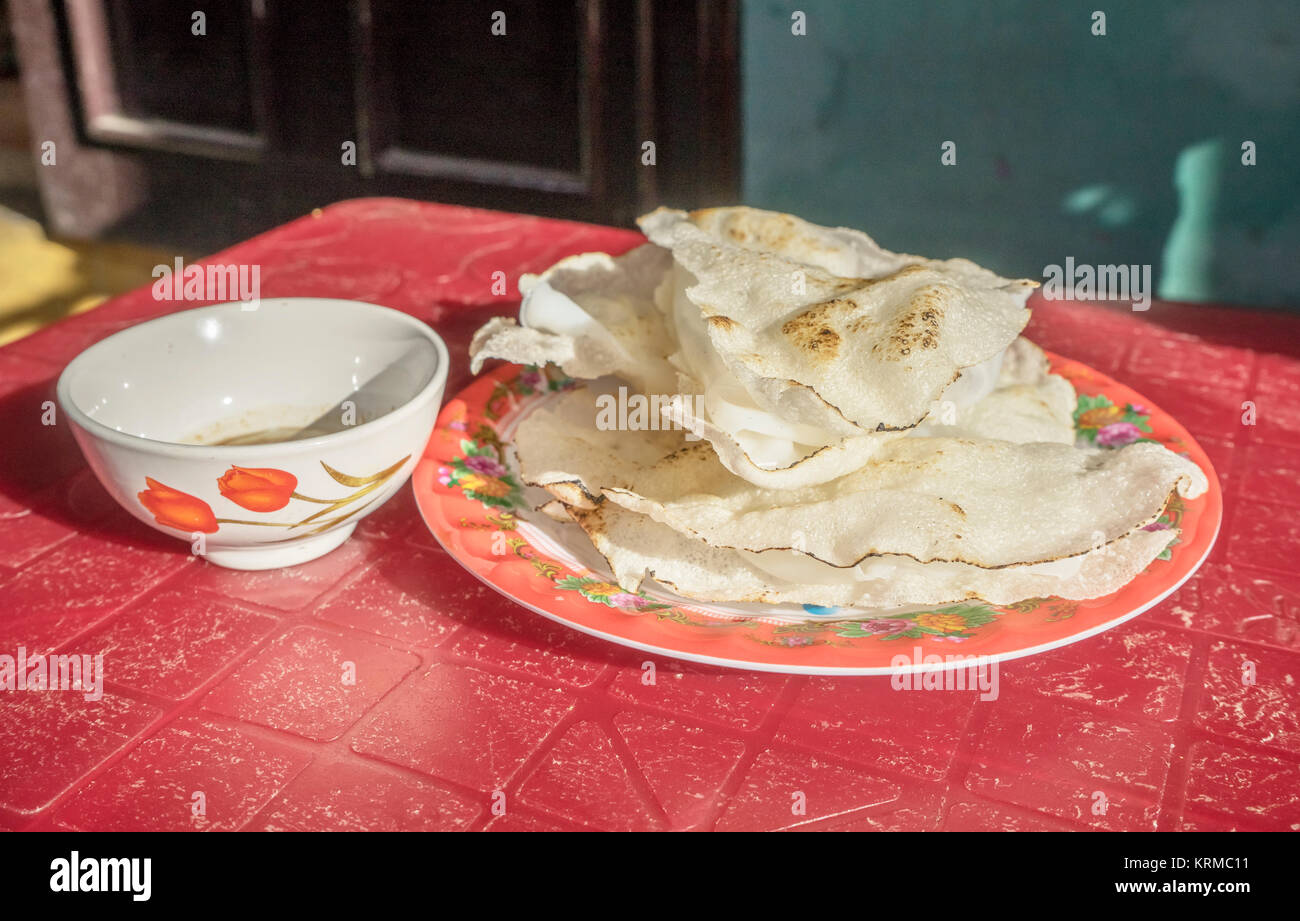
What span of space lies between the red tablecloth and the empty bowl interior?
0.10 m

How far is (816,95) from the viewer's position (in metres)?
2.56

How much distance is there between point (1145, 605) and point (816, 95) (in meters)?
2.04

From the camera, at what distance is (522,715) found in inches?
29.2

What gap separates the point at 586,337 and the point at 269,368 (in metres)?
0.29

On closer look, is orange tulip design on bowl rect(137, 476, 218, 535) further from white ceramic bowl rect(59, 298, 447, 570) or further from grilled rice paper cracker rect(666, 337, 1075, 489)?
grilled rice paper cracker rect(666, 337, 1075, 489)

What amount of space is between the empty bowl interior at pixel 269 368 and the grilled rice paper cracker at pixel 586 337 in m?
0.06

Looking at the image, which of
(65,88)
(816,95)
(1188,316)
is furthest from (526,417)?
(65,88)

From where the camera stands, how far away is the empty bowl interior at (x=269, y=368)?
94 centimetres

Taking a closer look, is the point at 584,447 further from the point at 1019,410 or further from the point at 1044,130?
the point at 1044,130

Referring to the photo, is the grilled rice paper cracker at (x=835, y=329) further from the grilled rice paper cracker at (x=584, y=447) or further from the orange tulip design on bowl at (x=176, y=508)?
the orange tulip design on bowl at (x=176, y=508)

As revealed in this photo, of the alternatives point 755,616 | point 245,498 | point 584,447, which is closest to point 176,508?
point 245,498

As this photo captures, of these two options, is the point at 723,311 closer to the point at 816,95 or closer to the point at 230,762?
the point at 230,762

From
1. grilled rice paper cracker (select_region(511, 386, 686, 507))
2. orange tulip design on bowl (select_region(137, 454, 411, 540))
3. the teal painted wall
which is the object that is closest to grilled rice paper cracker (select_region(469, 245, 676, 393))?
grilled rice paper cracker (select_region(511, 386, 686, 507))

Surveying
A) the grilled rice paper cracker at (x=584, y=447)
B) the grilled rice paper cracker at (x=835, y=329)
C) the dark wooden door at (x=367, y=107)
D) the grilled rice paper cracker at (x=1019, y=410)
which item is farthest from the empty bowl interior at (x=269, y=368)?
the dark wooden door at (x=367, y=107)
